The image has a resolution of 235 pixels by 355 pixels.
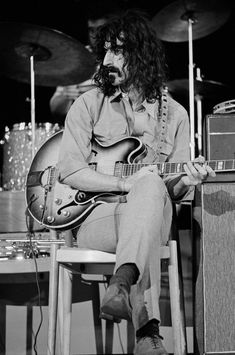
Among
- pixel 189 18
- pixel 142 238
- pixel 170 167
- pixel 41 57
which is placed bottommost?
pixel 142 238

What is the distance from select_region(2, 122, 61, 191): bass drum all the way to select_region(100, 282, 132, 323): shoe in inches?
74.4

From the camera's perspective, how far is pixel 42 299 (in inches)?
103

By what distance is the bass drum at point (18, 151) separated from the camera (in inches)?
138

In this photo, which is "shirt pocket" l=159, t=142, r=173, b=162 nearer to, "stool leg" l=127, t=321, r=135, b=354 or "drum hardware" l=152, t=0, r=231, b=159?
"stool leg" l=127, t=321, r=135, b=354

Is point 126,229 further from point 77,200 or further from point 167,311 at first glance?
point 167,311

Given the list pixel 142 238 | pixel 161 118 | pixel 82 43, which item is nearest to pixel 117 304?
pixel 142 238

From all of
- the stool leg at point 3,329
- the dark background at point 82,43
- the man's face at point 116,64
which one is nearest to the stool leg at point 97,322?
the stool leg at point 3,329

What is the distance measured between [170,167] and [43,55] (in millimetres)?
1911

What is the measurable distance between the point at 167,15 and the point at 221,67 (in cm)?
118

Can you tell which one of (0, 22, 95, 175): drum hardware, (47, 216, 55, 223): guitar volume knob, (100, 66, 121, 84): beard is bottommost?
(47, 216, 55, 223): guitar volume knob

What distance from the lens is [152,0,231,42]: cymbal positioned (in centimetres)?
378

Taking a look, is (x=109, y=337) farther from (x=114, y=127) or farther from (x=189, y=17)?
(x=189, y=17)

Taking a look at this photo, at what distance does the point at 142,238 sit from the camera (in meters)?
1.78

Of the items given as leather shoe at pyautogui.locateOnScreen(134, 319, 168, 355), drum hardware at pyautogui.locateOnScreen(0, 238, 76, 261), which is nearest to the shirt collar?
drum hardware at pyautogui.locateOnScreen(0, 238, 76, 261)
